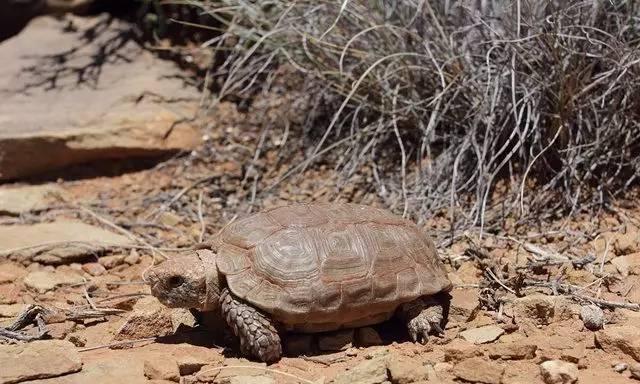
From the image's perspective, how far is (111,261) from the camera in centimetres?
390

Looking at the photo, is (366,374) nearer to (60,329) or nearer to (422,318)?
(422,318)

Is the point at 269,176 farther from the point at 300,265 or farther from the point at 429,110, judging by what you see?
the point at 300,265

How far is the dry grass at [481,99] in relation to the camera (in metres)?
3.87

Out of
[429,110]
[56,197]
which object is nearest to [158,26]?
[56,197]

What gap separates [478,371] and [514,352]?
20 centimetres

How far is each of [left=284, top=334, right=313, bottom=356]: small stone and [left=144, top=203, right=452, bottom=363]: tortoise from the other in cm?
6

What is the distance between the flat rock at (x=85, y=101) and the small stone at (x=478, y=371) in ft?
9.37

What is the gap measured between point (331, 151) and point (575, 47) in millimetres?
1512

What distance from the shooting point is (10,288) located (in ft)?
11.9

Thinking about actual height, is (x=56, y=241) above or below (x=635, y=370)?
below

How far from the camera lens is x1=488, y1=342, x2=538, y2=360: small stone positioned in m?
2.74

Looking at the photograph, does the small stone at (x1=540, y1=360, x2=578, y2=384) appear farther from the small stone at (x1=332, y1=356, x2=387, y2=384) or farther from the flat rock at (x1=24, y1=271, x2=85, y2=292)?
the flat rock at (x1=24, y1=271, x2=85, y2=292)

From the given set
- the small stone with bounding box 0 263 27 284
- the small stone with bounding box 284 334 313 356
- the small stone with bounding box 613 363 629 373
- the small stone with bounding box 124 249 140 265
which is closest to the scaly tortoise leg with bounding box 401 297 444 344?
the small stone with bounding box 284 334 313 356

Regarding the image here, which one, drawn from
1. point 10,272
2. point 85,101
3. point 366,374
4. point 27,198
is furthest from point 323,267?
point 85,101
